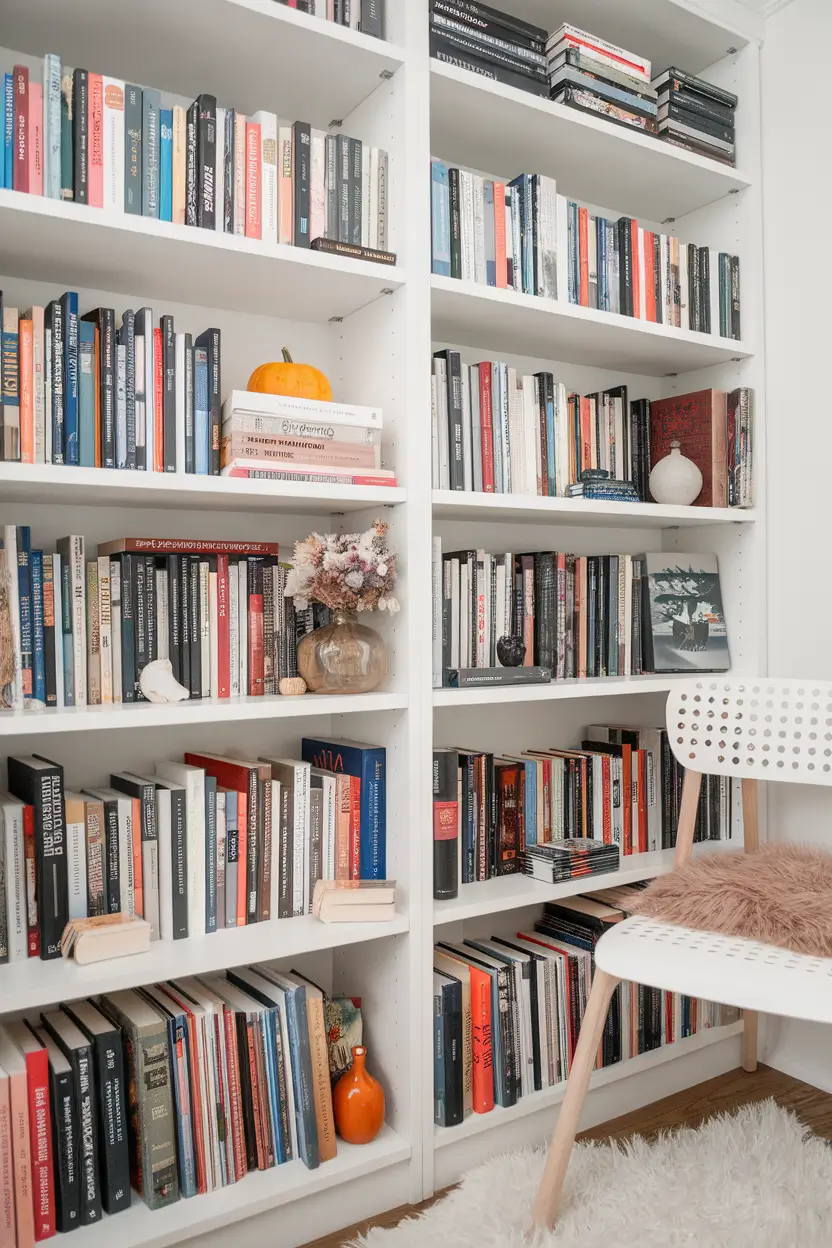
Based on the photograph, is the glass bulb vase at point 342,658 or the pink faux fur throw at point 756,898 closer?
the pink faux fur throw at point 756,898

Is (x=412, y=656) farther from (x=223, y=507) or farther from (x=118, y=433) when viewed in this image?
(x=118, y=433)

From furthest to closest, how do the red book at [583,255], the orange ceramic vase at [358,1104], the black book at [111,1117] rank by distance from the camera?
the red book at [583,255]
the orange ceramic vase at [358,1104]
the black book at [111,1117]

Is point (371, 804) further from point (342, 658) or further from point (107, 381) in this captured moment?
point (107, 381)

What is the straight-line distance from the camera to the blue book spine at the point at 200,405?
1.52 metres

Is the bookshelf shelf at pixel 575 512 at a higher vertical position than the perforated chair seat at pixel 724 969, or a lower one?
higher

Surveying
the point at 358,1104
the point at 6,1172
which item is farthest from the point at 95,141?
the point at 358,1104

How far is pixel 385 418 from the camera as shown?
1.70 m

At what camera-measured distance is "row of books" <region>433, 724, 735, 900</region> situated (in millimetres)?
1764

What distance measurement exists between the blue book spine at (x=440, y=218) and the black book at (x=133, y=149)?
0.52m

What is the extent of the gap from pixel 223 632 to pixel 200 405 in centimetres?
37

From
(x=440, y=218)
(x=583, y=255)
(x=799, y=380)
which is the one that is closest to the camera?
(x=440, y=218)

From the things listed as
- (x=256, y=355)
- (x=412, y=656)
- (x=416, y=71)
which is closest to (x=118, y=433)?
(x=256, y=355)

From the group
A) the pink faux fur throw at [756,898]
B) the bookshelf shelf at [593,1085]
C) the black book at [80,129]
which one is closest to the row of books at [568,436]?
the black book at [80,129]

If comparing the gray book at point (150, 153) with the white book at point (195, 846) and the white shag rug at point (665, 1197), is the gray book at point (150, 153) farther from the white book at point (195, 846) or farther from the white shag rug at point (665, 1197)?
the white shag rug at point (665, 1197)
